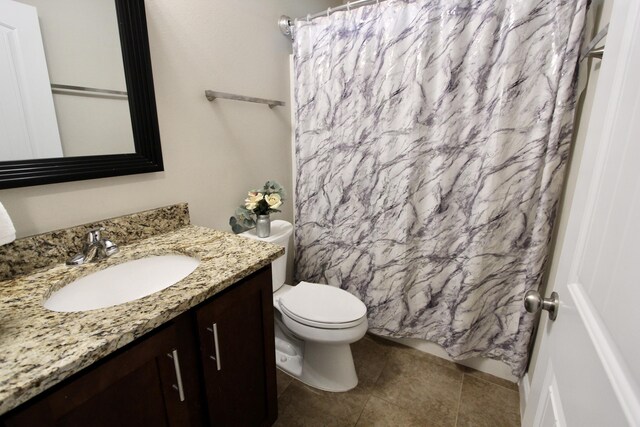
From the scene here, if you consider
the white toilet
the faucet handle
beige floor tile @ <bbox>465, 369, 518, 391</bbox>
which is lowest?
beige floor tile @ <bbox>465, 369, 518, 391</bbox>

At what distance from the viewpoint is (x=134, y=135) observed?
1.21 meters

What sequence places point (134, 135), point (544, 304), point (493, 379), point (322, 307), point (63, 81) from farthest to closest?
1. point (493, 379)
2. point (322, 307)
3. point (134, 135)
4. point (63, 81)
5. point (544, 304)

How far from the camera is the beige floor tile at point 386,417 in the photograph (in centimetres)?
142

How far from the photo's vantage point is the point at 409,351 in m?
1.88

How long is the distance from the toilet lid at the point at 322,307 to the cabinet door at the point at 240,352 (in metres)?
0.30

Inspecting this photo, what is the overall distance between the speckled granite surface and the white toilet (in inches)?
16.4

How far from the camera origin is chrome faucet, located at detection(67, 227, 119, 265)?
1.03 metres

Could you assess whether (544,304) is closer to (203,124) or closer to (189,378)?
(189,378)

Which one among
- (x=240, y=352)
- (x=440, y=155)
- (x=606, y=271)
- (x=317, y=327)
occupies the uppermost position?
(x=440, y=155)

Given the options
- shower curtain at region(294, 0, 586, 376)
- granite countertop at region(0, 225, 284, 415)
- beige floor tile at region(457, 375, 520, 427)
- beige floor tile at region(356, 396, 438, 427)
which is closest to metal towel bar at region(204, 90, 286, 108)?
shower curtain at region(294, 0, 586, 376)

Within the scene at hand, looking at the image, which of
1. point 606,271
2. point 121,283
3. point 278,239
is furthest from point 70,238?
point 606,271

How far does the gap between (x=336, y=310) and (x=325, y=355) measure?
280 millimetres

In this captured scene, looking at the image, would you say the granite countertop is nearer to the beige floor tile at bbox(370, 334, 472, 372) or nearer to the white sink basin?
the white sink basin

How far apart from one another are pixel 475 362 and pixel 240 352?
138 cm
